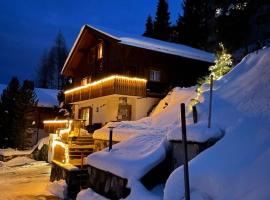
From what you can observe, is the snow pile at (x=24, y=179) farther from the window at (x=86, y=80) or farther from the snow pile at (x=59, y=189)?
the window at (x=86, y=80)

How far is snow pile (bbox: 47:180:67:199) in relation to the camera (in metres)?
15.5

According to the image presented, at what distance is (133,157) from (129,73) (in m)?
13.8

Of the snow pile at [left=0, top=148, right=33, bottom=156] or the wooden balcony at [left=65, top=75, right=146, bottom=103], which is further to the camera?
the snow pile at [left=0, top=148, right=33, bottom=156]

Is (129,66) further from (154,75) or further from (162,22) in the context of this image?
(162,22)

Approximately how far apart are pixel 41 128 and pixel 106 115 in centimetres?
1760

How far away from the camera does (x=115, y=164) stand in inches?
463

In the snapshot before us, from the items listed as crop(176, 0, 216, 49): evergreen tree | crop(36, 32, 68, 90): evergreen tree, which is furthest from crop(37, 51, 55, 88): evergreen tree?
crop(176, 0, 216, 49): evergreen tree

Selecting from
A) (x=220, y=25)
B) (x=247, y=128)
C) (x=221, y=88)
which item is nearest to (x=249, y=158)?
(x=247, y=128)

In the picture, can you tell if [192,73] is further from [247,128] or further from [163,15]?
[163,15]

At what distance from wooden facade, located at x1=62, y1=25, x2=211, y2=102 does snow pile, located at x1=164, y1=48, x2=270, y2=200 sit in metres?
12.4

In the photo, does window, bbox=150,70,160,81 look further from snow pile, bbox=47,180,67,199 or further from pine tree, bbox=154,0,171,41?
pine tree, bbox=154,0,171,41

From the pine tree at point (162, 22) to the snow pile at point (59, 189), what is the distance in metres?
35.5

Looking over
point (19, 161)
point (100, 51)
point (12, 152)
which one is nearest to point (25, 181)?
point (19, 161)

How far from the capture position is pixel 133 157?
11.8 m
